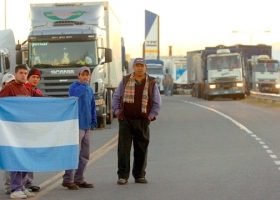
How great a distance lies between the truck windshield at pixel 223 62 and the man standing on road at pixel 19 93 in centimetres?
3841

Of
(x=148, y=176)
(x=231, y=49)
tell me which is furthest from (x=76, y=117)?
(x=231, y=49)

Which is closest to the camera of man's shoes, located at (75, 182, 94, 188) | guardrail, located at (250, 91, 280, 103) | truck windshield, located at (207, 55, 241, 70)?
man's shoes, located at (75, 182, 94, 188)

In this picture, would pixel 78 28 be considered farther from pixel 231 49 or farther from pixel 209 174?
pixel 231 49

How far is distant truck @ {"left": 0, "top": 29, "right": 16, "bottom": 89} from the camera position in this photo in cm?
2758

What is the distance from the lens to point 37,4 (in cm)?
2569

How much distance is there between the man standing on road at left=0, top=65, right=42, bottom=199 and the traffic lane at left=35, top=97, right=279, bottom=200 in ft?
1.41

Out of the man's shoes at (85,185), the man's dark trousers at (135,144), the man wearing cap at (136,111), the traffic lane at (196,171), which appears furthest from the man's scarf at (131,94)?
the man's shoes at (85,185)

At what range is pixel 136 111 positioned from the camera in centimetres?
1152

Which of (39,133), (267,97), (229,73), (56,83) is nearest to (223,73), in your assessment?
(229,73)

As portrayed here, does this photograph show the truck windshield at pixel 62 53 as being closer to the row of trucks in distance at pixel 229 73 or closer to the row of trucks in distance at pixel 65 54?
the row of trucks in distance at pixel 65 54

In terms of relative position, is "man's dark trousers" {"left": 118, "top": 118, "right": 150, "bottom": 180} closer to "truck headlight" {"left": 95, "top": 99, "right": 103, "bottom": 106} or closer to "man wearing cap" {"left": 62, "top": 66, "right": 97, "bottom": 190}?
"man wearing cap" {"left": 62, "top": 66, "right": 97, "bottom": 190}

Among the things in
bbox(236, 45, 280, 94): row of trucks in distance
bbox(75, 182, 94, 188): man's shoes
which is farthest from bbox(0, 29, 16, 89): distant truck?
bbox(236, 45, 280, 94): row of trucks in distance

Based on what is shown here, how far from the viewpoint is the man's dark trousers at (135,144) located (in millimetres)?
11594

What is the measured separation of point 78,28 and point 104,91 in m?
2.20
